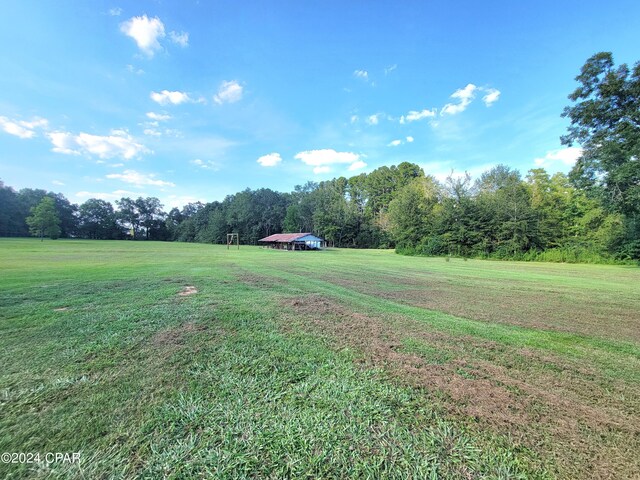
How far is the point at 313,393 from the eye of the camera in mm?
2691

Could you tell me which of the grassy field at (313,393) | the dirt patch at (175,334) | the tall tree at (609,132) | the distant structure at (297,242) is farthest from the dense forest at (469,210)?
the dirt patch at (175,334)

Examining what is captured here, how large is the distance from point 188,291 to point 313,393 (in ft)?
20.0

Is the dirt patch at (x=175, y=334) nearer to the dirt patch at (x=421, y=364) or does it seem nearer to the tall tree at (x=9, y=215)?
the dirt patch at (x=421, y=364)

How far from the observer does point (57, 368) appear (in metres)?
3.02

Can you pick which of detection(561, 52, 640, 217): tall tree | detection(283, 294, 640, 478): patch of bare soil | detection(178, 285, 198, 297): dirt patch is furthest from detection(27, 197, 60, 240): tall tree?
detection(561, 52, 640, 217): tall tree

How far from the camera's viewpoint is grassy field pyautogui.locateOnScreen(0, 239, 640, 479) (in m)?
1.88

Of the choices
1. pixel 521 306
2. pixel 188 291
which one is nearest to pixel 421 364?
pixel 521 306

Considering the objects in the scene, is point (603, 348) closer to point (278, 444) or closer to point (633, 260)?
point (278, 444)

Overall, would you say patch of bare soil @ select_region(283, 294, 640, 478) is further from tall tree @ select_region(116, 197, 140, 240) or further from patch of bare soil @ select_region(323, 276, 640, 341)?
tall tree @ select_region(116, 197, 140, 240)

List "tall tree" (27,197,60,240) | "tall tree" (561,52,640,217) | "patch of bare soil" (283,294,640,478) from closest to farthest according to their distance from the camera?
"patch of bare soil" (283,294,640,478), "tall tree" (561,52,640,217), "tall tree" (27,197,60,240)

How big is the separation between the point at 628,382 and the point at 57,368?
6705 mm

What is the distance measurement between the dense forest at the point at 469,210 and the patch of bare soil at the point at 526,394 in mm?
21766

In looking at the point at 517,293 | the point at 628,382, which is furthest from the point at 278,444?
the point at 517,293

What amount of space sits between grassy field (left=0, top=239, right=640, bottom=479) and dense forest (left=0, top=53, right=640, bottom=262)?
2155 cm
